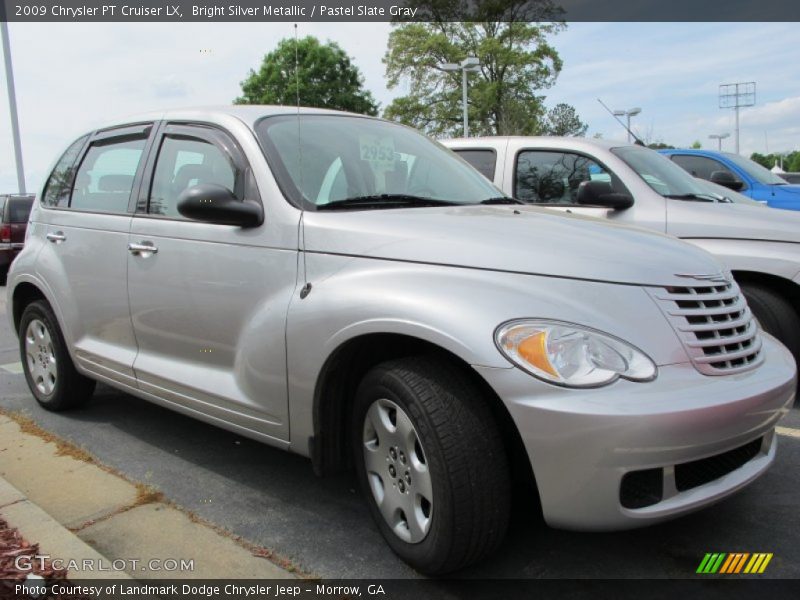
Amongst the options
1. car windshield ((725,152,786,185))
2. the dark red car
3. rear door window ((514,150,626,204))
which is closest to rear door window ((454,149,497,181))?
rear door window ((514,150,626,204))

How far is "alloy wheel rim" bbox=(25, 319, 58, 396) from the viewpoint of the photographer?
4.42 meters

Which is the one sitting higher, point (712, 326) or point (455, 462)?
point (712, 326)

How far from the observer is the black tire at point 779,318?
14.5ft

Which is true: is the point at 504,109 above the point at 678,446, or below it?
above

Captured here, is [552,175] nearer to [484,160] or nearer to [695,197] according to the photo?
[484,160]

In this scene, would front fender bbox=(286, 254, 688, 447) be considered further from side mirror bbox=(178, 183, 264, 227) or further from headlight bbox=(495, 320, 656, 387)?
side mirror bbox=(178, 183, 264, 227)

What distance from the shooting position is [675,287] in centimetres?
→ 238

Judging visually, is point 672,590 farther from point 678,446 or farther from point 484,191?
point 484,191

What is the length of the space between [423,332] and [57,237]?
2917 millimetres

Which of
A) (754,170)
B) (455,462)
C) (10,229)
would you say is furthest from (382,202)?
(10,229)

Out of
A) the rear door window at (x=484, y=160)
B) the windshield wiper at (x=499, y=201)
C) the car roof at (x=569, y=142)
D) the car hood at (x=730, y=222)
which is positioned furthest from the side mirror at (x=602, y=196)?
the windshield wiper at (x=499, y=201)

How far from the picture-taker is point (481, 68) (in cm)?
3812

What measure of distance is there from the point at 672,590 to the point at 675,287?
1047 mm

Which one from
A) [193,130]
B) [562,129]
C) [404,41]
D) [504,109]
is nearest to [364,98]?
[404,41]
